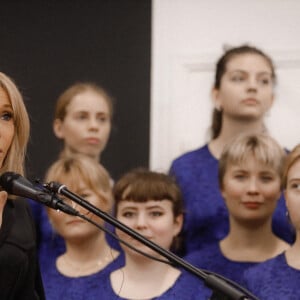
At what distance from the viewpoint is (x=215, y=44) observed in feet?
7.55

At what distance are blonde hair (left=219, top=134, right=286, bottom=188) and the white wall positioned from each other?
64 centimetres

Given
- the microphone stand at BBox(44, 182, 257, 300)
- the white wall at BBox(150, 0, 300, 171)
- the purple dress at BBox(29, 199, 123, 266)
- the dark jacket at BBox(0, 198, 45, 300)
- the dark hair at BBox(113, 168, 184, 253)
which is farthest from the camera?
the white wall at BBox(150, 0, 300, 171)

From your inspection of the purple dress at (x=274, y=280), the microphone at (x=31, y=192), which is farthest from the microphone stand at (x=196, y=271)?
the purple dress at (x=274, y=280)

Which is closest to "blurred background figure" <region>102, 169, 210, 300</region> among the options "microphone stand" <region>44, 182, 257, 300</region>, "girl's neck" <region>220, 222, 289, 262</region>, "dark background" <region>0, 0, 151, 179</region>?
"girl's neck" <region>220, 222, 289, 262</region>

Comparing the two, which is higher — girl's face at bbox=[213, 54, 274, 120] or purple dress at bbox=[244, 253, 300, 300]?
girl's face at bbox=[213, 54, 274, 120]

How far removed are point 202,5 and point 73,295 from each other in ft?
3.59

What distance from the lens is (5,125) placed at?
3.91 ft

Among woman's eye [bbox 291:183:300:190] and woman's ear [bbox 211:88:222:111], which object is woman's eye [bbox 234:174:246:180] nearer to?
woman's eye [bbox 291:183:300:190]

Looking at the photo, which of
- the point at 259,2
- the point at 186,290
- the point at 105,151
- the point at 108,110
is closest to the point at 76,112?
the point at 108,110

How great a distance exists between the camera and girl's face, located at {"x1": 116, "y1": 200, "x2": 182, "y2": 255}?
5.15ft

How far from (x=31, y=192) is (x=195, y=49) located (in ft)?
4.71

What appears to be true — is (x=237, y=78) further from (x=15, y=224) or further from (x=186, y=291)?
(x=15, y=224)

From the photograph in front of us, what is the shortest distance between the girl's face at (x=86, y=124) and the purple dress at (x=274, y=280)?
587mm

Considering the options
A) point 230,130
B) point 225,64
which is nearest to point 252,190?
point 230,130
